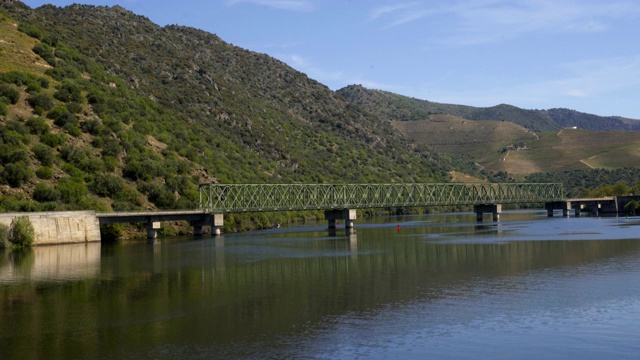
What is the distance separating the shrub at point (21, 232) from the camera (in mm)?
80000

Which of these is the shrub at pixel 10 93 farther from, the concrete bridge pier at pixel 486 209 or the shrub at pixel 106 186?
the concrete bridge pier at pixel 486 209

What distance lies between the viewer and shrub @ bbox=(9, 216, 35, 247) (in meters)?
80.0

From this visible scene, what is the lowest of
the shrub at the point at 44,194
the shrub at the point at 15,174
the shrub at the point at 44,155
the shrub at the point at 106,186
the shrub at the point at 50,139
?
the shrub at the point at 44,194

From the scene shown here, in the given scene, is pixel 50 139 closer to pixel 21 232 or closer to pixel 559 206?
pixel 21 232

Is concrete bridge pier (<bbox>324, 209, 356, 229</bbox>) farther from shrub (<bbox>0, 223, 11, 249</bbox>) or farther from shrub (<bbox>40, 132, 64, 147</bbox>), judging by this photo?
shrub (<bbox>0, 223, 11, 249</bbox>)

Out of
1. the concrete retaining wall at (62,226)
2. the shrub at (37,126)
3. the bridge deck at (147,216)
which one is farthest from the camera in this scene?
the shrub at (37,126)

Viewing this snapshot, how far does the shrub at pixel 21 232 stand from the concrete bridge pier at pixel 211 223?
32.9 meters

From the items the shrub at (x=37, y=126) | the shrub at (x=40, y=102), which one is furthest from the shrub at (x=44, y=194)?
the shrub at (x=40, y=102)

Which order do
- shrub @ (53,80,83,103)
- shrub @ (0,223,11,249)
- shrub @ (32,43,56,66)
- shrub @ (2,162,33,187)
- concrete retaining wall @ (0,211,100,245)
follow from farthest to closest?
shrub @ (32,43,56,66) → shrub @ (53,80,83,103) → shrub @ (2,162,33,187) → concrete retaining wall @ (0,211,100,245) → shrub @ (0,223,11,249)

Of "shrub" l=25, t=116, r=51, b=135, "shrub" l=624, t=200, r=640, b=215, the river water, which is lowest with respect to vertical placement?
the river water

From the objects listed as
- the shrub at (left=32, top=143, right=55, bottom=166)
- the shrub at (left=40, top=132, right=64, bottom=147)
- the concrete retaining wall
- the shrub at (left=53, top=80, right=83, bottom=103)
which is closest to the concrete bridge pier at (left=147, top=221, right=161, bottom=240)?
the concrete retaining wall

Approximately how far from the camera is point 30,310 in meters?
38.7

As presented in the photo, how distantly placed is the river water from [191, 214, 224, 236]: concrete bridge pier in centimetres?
3967

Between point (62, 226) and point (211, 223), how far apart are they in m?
27.9
